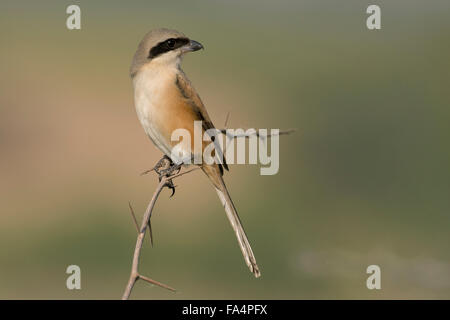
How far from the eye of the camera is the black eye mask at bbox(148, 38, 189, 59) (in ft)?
13.8

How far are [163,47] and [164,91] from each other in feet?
0.87

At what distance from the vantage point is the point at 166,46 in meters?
4.21

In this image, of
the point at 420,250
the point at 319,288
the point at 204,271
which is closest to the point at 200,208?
the point at 204,271

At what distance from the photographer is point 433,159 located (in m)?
11.9

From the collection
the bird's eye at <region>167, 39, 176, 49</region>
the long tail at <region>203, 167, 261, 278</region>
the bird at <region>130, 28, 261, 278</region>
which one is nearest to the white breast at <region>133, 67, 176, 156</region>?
the bird at <region>130, 28, 261, 278</region>

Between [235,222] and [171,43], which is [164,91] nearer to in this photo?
[171,43]

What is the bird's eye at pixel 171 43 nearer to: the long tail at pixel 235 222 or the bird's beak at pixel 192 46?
the bird's beak at pixel 192 46

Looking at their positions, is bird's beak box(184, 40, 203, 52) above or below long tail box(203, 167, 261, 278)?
above

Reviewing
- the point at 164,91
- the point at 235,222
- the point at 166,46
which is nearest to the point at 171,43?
the point at 166,46

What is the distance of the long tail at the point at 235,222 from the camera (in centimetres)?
329

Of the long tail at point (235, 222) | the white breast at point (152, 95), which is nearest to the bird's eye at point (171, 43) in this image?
the white breast at point (152, 95)

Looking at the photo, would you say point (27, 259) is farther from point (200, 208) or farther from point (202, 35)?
point (202, 35)

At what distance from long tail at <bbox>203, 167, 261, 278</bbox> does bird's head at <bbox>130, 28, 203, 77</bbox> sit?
0.71 metres

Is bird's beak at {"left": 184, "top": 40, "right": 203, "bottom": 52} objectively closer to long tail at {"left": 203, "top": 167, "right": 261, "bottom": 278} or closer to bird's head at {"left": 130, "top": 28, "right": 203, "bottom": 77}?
bird's head at {"left": 130, "top": 28, "right": 203, "bottom": 77}
